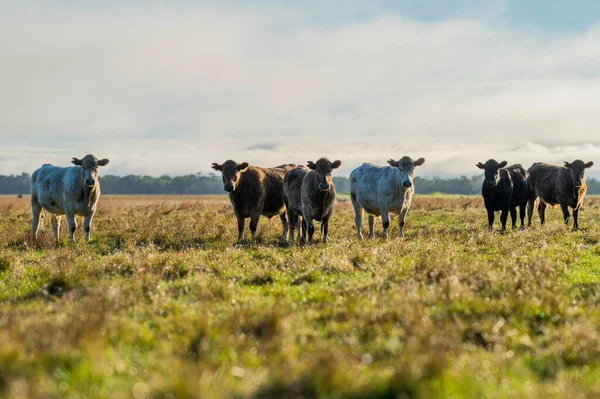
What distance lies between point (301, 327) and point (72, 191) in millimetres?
12195

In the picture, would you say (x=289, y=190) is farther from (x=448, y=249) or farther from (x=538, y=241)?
(x=538, y=241)

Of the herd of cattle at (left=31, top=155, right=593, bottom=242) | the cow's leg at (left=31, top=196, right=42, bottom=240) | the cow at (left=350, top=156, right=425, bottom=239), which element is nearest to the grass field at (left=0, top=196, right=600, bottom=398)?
the herd of cattle at (left=31, top=155, right=593, bottom=242)

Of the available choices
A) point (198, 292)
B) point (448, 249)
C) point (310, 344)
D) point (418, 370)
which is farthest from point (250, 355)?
point (448, 249)

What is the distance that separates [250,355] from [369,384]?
1.16 m

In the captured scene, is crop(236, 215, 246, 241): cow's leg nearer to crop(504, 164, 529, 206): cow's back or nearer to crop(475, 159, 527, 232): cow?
crop(475, 159, 527, 232): cow

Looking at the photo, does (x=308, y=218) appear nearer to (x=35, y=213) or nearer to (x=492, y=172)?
(x=492, y=172)

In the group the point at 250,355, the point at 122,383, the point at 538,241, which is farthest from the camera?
the point at 538,241

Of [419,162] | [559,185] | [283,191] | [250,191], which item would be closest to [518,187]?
[559,185]

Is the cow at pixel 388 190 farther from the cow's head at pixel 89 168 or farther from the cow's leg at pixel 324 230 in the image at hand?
the cow's head at pixel 89 168

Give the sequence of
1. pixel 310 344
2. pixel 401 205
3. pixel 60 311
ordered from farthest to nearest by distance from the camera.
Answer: pixel 401 205 → pixel 60 311 → pixel 310 344

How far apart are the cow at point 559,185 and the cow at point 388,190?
294 inches

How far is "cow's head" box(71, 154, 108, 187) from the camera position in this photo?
50.3 ft

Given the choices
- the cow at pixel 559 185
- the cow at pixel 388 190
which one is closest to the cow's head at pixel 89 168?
the cow at pixel 388 190

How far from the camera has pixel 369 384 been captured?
411 centimetres
